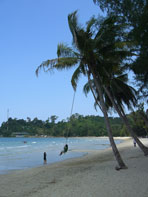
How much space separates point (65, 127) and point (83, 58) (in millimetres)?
165505

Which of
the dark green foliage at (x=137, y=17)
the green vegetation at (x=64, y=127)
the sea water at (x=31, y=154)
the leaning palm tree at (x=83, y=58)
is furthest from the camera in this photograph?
the green vegetation at (x=64, y=127)

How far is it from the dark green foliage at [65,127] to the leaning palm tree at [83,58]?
140844 millimetres

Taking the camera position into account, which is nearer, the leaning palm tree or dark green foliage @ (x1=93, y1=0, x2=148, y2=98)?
dark green foliage @ (x1=93, y1=0, x2=148, y2=98)

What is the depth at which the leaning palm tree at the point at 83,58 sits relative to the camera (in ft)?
36.0

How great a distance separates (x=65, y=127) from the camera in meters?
175

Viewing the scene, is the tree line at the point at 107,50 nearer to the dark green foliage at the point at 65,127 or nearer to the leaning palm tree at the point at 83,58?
the leaning palm tree at the point at 83,58

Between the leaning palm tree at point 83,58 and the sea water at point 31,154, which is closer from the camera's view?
the leaning palm tree at point 83,58

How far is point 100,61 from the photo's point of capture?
12102 mm

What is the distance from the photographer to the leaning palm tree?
1097cm

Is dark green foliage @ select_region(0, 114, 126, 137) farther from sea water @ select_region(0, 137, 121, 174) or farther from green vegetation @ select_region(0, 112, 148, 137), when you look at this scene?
sea water @ select_region(0, 137, 121, 174)

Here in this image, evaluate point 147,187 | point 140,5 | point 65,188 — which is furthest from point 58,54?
point 147,187

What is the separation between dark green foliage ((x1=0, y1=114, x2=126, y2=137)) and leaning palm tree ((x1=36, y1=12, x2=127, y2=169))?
5545 inches

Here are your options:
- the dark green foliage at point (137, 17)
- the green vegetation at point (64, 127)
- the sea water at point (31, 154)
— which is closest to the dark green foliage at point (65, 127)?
the green vegetation at point (64, 127)

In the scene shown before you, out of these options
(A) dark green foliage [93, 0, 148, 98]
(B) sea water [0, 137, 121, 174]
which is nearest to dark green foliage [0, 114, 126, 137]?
(B) sea water [0, 137, 121, 174]
